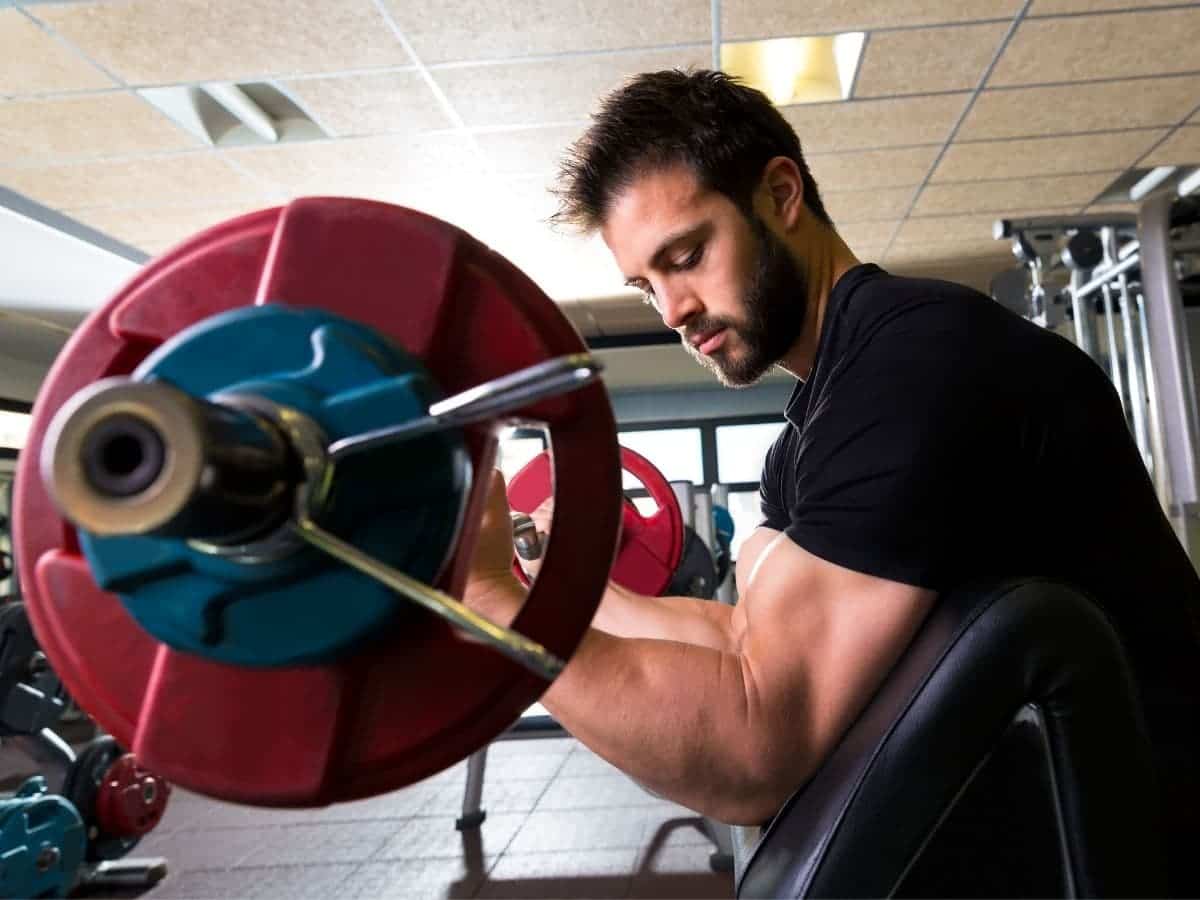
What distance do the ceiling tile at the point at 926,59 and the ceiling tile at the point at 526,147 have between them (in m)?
0.84

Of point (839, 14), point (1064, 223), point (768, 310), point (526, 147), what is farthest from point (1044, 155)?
point (768, 310)

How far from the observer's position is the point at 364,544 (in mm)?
280

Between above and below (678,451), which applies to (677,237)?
above

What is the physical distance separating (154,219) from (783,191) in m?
3.25

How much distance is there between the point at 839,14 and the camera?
7.57ft

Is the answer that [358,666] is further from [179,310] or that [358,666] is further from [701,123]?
[701,123]

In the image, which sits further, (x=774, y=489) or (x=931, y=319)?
(x=774, y=489)

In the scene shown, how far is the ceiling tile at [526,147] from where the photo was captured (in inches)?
116

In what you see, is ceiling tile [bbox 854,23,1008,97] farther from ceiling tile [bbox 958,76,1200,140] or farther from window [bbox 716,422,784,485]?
window [bbox 716,422,784,485]

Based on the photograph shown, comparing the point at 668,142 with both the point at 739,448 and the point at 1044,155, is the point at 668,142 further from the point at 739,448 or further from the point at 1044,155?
the point at 739,448

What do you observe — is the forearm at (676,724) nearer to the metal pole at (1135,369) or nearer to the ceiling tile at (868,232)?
the metal pole at (1135,369)

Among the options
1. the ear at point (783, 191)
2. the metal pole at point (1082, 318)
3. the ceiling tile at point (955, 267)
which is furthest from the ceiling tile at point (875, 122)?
the ear at point (783, 191)

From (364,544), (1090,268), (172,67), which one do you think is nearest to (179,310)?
(364,544)

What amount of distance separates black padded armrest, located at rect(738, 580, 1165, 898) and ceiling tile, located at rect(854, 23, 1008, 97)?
231 centimetres
